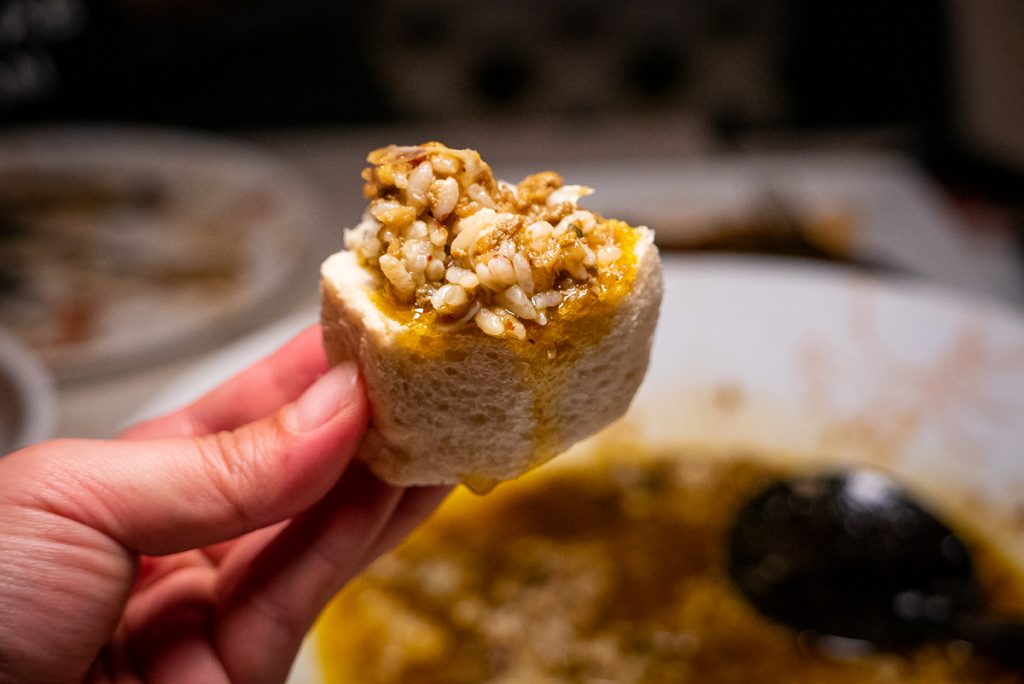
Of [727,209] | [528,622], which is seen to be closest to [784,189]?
[727,209]

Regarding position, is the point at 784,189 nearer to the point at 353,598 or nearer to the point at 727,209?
the point at 727,209

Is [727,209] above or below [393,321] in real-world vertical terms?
below

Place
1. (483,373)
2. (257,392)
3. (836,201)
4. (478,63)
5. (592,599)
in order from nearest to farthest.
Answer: (483,373) → (257,392) → (592,599) → (836,201) → (478,63)

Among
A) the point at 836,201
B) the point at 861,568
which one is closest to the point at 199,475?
the point at 861,568

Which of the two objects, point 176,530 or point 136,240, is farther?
point 136,240

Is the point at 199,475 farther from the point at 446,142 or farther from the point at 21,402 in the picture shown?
the point at 446,142

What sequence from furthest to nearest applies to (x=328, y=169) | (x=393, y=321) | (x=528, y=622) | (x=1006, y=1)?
(x=328, y=169) < (x=1006, y=1) < (x=528, y=622) < (x=393, y=321)

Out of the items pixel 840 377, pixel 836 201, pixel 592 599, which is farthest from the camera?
pixel 836 201

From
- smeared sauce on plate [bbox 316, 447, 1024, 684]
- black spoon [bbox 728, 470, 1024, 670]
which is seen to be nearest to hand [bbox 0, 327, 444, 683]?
smeared sauce on plate [bbox 316, 447, 1024, 684]
